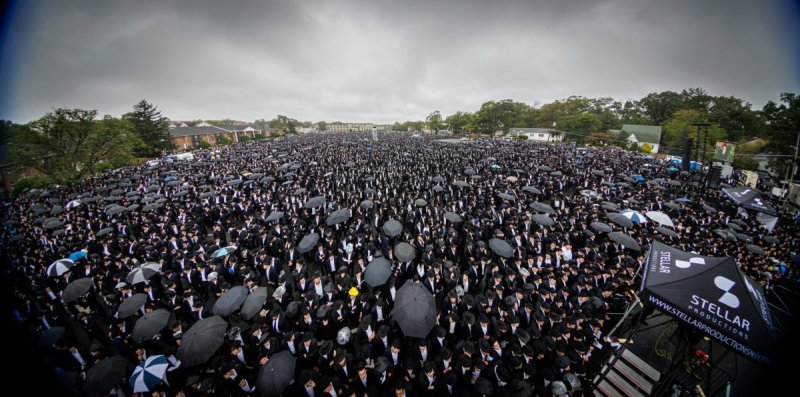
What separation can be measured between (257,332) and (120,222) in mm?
13196

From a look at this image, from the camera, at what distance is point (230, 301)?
577 cm

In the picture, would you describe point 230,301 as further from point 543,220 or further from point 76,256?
point 543,220

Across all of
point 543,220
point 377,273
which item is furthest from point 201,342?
point 543,220

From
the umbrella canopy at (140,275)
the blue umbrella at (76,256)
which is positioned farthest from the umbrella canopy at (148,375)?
the blue umbrella at (76,256)

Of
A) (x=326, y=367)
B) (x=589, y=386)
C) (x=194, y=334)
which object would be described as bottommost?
(x=589, y=386)

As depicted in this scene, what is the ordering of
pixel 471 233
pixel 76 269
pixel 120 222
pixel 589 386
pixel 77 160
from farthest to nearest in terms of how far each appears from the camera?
pixel 77 160 → pixel 120 222 → pixel 471 233 → pixel 76 269 → pixel 589 386

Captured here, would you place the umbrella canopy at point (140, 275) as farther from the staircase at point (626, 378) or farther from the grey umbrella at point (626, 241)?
the grey umbrella at point (626, 241)

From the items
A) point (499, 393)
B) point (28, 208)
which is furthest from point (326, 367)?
point (28, 208)

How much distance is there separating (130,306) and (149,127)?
4782 cm

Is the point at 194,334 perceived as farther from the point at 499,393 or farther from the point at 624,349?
the point at 624,349

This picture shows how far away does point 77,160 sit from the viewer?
2130cm

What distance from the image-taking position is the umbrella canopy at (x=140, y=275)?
21.6ft

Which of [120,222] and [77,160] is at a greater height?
[77,160]

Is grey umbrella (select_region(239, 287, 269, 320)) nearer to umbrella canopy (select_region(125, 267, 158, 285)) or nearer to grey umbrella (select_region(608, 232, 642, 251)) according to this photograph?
umbrella canopy (select_region(125, 267, 158, 285))
